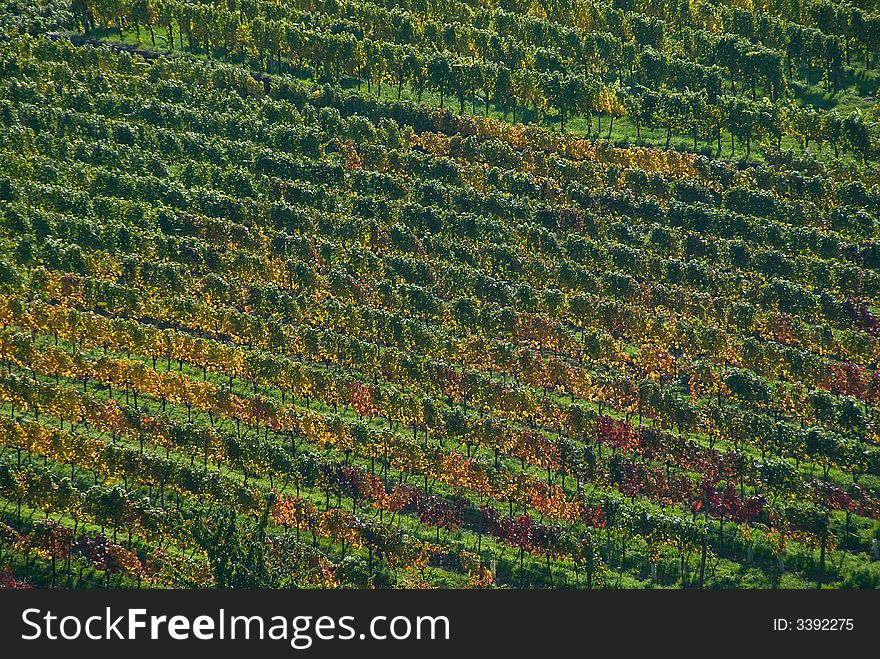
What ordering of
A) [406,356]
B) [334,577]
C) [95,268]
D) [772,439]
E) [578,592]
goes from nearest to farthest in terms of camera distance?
1. [578,592]
2. [334,577]
3. [772,439]
4. [406,356]
5. [95,268]

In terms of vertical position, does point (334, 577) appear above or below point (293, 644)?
below

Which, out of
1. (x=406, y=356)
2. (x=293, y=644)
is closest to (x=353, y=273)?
(x=406, y=356)

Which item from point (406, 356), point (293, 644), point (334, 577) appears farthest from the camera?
point (406, 356)

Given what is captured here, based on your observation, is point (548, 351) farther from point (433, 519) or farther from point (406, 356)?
point (433, 519)

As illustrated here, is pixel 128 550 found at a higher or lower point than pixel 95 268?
lower

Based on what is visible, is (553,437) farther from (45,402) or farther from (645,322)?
(45,402)

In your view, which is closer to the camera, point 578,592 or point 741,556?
point 578,592

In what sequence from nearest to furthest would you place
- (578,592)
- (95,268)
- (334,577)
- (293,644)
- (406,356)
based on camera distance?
(293,644) < (578,592) < (334,577) < (406,356) < (95,268)

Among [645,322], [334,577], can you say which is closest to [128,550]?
[334,577]

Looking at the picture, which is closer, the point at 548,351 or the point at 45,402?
the point at 45,402

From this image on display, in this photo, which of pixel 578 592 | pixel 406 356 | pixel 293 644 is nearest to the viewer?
pixel 293 644
